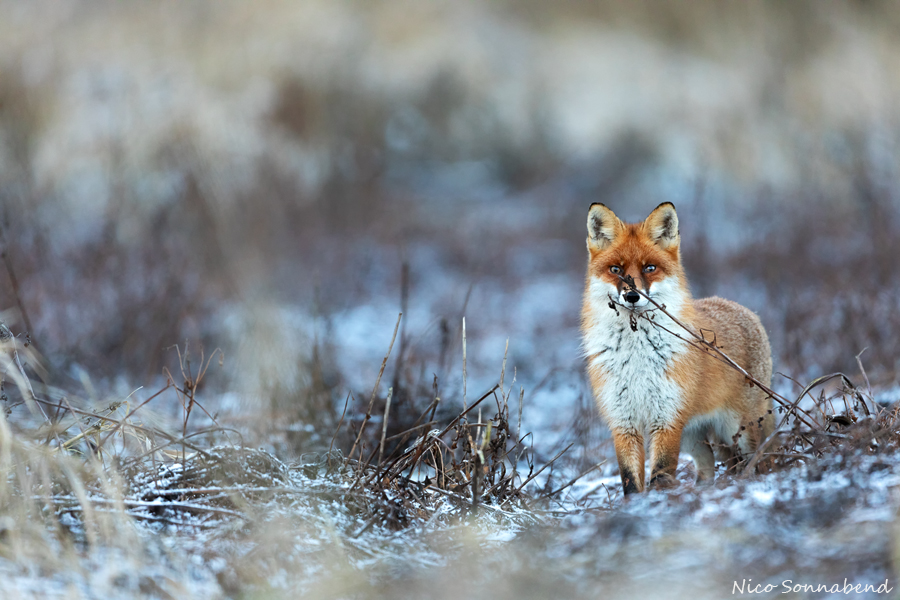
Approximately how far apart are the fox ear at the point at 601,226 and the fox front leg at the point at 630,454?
1.15m

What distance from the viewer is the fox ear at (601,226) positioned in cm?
440

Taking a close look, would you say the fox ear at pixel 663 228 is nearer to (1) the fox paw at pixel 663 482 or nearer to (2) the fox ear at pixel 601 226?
(2) the fox ear at pixel 601 226

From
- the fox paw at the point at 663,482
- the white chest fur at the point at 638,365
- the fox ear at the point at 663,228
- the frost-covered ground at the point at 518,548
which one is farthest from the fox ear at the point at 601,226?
the frost-covered ground at the point at 518,548

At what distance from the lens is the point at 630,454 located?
4.12 metres

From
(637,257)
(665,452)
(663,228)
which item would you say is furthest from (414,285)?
(665,452)

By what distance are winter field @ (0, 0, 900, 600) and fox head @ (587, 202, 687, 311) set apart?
2.86ft

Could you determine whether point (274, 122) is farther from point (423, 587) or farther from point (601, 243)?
point (423, 587)

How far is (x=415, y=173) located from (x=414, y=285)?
6014 millimetres

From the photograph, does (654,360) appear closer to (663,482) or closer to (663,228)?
(663,482)

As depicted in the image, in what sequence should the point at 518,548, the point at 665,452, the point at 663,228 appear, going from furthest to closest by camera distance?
the point at 663,228
the point at 665,452
the point at 518,548

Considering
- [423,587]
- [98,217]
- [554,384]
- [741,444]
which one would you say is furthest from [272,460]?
[98,217]

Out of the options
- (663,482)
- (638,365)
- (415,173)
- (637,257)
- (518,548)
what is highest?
(415,173)

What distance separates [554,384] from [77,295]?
5.99m

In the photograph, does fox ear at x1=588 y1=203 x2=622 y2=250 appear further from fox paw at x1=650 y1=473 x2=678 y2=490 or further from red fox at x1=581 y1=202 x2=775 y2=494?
fox paw at x1=650 y1=473 x2=678 y2=490
